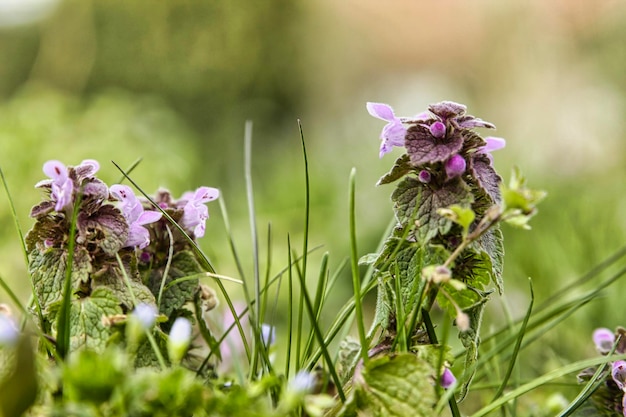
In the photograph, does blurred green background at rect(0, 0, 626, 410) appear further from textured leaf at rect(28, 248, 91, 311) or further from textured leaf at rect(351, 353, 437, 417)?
textured leaf at rect(28, 248, 91, 311)

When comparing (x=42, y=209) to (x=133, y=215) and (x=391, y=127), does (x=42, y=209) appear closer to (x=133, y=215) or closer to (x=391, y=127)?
(x=133, y=215)

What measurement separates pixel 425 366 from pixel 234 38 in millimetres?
6738

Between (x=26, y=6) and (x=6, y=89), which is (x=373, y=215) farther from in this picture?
(x=6, y=89)

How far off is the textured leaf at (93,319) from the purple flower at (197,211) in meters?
0.14

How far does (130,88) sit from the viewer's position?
7.16m

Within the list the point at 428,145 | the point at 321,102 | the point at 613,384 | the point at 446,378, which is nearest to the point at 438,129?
the point at 428,145

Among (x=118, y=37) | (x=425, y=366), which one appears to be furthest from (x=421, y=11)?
(x=425, y=366)

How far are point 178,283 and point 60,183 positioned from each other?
0.17 m

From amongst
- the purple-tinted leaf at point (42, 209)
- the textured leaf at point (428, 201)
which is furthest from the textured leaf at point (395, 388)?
the purple-tinted leaf at point (42, 209)

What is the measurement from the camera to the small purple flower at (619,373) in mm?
→ 668

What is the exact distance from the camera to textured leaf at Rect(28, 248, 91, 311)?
0.61 metres

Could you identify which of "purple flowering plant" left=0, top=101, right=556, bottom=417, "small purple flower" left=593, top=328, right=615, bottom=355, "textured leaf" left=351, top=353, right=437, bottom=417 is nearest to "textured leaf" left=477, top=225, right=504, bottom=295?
"purple flowering plant" left=0, top=101, right=556, bottom=417

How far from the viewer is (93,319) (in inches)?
23.0

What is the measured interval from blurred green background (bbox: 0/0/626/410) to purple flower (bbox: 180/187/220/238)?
76cm
